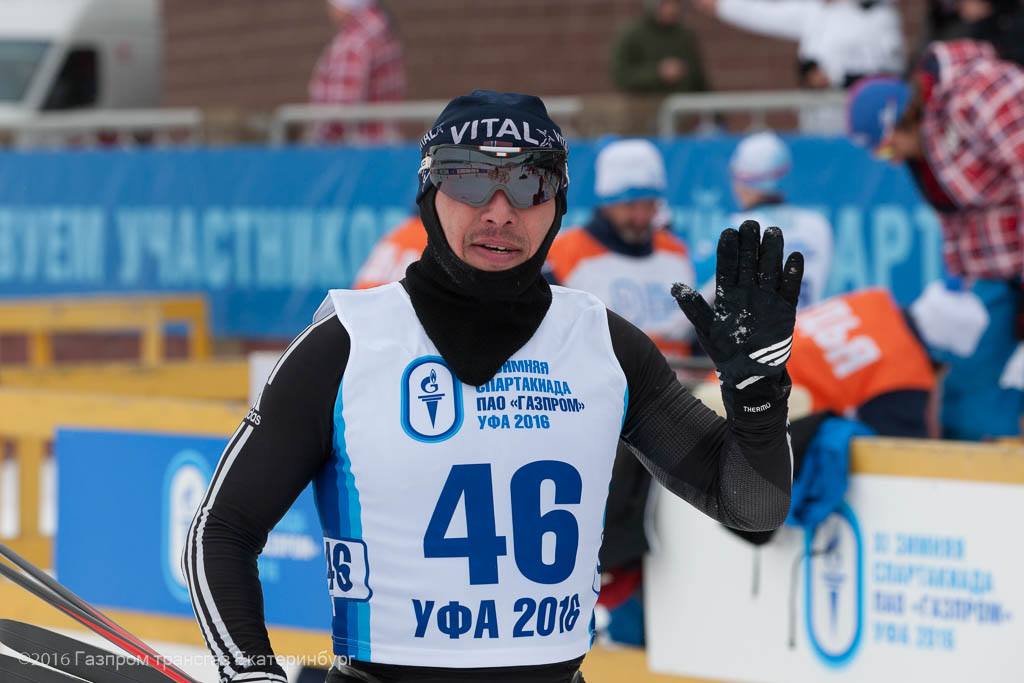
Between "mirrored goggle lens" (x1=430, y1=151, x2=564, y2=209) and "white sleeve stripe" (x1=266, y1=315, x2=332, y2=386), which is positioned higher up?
"mirrored goggle lens" (x1=430, y1=151, x2=564, y2=209)

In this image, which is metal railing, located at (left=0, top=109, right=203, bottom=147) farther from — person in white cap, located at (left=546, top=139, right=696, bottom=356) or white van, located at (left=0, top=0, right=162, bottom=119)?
A: person in white cap, located at (left=546, top=139, right=696, bottom=356)

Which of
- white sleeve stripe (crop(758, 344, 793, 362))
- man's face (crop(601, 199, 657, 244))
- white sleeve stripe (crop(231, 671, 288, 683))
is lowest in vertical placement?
white sleeve stripe (crop(231, 671, 288, 683))

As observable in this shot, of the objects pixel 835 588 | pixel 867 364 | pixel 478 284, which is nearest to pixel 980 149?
pixel 867 364

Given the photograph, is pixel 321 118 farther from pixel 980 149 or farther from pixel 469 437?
pixel 469 437

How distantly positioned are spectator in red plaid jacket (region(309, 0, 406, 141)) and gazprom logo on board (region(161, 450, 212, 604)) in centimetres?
574

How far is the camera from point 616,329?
2.99m

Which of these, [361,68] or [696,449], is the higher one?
[361,68]

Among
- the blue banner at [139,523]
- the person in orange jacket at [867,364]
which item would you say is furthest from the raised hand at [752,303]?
the blue banner at [139,523]

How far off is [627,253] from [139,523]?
2392 millimetres

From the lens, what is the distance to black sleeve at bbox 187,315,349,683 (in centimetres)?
270

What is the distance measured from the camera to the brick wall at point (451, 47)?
13539mm

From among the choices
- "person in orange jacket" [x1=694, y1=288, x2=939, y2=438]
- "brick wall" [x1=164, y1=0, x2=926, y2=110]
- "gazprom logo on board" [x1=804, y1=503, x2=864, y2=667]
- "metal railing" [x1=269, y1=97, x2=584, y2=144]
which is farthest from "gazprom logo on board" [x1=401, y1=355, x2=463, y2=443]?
"brick wall" [x1=164, y1=0, x2=926, y2=110]

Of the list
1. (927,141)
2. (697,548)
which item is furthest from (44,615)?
(927,141)

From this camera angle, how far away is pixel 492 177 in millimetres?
2840
